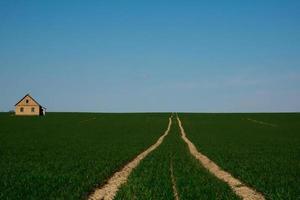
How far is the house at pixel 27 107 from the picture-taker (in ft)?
472

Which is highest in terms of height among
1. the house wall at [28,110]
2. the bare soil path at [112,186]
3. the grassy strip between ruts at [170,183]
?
the house wall at [28,110]

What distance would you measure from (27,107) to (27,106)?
32cm

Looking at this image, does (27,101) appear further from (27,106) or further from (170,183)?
(170,183)

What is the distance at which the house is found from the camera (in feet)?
472

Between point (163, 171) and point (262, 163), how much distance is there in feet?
23.1

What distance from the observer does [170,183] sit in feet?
58.4

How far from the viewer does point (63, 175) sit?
19641 millimetres

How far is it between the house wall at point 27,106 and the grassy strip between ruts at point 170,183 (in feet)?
407

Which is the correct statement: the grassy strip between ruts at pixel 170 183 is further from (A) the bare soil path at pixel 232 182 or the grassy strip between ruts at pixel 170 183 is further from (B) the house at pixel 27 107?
(B) the house at pixel 27 107

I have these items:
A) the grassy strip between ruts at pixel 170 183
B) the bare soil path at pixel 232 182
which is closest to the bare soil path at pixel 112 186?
the grassy strip between ruts at pixel 170 183

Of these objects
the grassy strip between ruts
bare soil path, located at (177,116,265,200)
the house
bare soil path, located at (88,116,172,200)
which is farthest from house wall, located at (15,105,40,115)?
bare soil path, located at (88,116,172,200)

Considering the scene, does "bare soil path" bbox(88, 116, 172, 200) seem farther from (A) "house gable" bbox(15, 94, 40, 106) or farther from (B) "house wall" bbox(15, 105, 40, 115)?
(A) "house gable" bbox(15, 94, 40, 106)

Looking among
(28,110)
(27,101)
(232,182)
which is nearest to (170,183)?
(232,182)

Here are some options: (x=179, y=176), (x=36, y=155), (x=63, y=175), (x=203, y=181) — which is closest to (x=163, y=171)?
(x=179, y=176)
